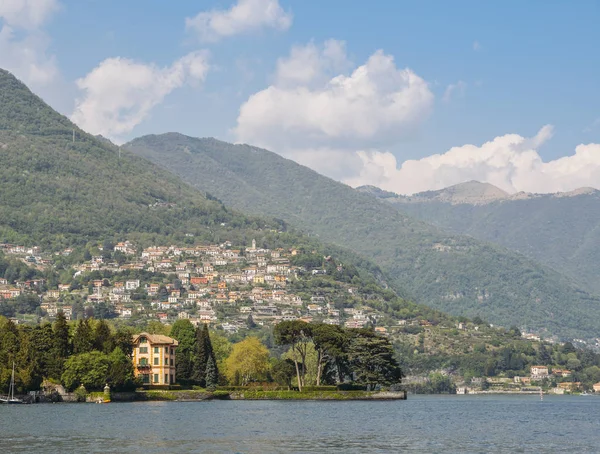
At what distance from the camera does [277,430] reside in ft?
297

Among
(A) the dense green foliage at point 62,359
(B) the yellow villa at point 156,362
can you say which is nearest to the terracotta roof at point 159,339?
(B) the yellow villa at point 156,362

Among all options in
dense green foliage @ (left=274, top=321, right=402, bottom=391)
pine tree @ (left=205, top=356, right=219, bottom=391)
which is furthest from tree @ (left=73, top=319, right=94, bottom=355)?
dense green foliage @ (left=274, top=321, right=402, bottom=391)

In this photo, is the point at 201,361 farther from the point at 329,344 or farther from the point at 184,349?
the point at 329,344

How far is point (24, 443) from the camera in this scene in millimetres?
76562

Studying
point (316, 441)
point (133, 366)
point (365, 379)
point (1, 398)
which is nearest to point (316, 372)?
→ point (365, 379)

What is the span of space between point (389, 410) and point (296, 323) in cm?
2797

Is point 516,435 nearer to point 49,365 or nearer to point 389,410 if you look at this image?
point 389,410

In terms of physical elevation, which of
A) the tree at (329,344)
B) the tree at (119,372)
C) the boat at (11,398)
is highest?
the tree at (329,344)

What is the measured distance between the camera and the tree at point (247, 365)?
524 ft

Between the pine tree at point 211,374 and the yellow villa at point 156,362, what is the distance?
16.9ft

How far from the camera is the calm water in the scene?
252ft

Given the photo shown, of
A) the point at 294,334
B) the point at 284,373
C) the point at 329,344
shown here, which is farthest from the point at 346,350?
the point at 284,373

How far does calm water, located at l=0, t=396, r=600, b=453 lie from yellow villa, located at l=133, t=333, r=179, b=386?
78.4ft

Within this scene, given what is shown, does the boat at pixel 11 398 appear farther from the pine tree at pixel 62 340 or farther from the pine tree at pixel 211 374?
the pine tree at pixel 211 374
